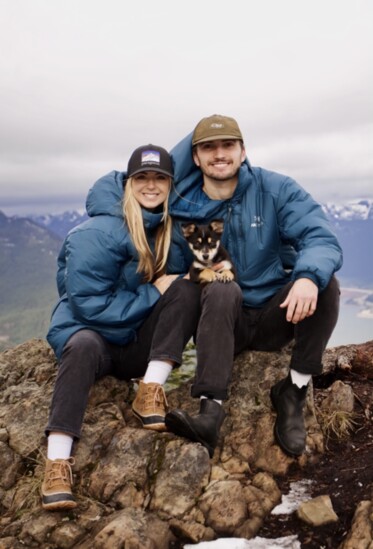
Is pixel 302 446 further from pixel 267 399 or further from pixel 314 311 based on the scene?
pixel 314 311

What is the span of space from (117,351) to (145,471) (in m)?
1.58

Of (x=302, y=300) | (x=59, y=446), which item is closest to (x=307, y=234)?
(x=302, y=300)

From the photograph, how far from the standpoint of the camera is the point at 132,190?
679 cm

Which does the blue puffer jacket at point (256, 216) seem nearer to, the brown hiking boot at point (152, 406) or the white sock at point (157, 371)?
the white sock at point (157, 371)

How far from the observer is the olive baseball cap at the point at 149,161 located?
670cm

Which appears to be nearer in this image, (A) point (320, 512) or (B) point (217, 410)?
→ (A) point (320, 512)

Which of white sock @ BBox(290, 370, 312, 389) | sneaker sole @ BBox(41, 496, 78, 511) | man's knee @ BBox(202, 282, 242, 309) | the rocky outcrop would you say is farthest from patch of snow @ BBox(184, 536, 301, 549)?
man's knee @ BBox(202, 282, 242, 309)

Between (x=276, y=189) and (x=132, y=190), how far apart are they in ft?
6.67

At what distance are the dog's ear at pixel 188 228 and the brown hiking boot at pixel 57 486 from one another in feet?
11.0

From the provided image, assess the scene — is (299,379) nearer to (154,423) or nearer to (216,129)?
(154,423)

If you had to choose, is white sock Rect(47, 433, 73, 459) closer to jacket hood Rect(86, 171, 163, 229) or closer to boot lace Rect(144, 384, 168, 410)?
boot lace Rect(144, 384, 168, 410)

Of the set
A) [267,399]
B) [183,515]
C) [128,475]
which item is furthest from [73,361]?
[267,399]

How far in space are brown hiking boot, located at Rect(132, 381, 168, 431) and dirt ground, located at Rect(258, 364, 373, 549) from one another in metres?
1.66

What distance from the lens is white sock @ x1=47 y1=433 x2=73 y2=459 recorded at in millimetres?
5582
